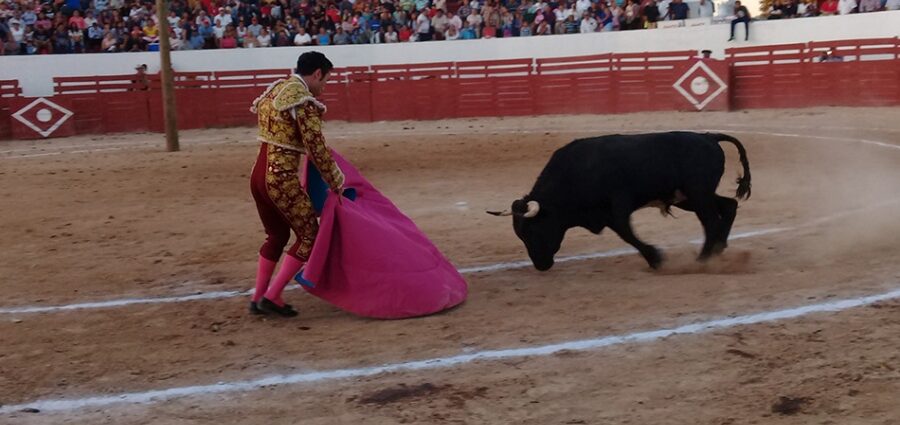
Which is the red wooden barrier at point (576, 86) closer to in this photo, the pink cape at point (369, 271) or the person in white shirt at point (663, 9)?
the person in white shirt at point (663, 9)

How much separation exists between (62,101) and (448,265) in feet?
52.2

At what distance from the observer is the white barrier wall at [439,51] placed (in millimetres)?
18828

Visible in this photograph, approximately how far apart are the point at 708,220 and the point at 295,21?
17.2 m

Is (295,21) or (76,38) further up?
(295,21)

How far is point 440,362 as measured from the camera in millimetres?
4289

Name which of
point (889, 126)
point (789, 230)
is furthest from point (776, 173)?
point (889, 126)

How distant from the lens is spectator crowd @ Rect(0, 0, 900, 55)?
819 inches

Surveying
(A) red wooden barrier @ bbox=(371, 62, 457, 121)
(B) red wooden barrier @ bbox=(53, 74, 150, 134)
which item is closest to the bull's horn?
(A) red wooden barrier @ bbox=(371, 62, 457, 121)

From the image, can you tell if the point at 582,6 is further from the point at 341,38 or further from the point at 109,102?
the point at 109,102

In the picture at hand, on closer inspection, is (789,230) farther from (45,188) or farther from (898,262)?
(45,188)

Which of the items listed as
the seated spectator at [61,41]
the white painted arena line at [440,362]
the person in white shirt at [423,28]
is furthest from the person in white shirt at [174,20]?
the white painted arena line at [440,362]

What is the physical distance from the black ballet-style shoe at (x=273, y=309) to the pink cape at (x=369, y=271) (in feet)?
0.59

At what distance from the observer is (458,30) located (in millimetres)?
21703

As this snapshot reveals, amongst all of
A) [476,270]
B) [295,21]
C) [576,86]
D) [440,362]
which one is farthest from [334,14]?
[440,362]
